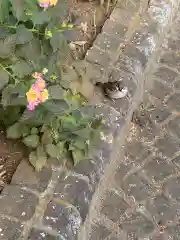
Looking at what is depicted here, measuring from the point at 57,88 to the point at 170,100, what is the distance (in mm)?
1585

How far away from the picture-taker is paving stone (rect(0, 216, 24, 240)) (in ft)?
8.64

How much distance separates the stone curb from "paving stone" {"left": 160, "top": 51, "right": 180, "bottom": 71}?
0.13 meters

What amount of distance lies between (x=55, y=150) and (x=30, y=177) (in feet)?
0.70

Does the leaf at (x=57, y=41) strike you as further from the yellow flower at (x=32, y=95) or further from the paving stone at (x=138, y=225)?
the paving stone at (x=138, y=225)

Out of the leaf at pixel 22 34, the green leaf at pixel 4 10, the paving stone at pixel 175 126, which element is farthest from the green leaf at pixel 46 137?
the paving stone at pixel 175 126

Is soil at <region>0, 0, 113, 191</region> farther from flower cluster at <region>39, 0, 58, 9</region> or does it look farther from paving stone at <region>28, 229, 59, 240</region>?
flower cluster at <region>39, 0, 58, 9</region>

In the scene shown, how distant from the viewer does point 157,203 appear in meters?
3.46

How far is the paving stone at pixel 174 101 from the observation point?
405 cm

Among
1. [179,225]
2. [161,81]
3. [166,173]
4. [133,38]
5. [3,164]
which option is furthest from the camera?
[161,81]

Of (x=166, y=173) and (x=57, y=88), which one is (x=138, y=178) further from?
(x=57, y=88)

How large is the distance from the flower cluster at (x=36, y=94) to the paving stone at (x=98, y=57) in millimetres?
1070

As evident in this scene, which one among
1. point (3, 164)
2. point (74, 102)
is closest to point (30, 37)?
point (74, 102)

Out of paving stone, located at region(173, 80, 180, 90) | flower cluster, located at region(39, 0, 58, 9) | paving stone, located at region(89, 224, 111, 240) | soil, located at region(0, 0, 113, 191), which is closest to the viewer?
flower cluster, located at region(39, 0, 58, 9)

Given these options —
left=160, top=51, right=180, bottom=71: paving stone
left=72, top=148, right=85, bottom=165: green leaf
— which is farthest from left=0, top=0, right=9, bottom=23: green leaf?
left=160, top=51, right=180, bottom=71: paving stone
